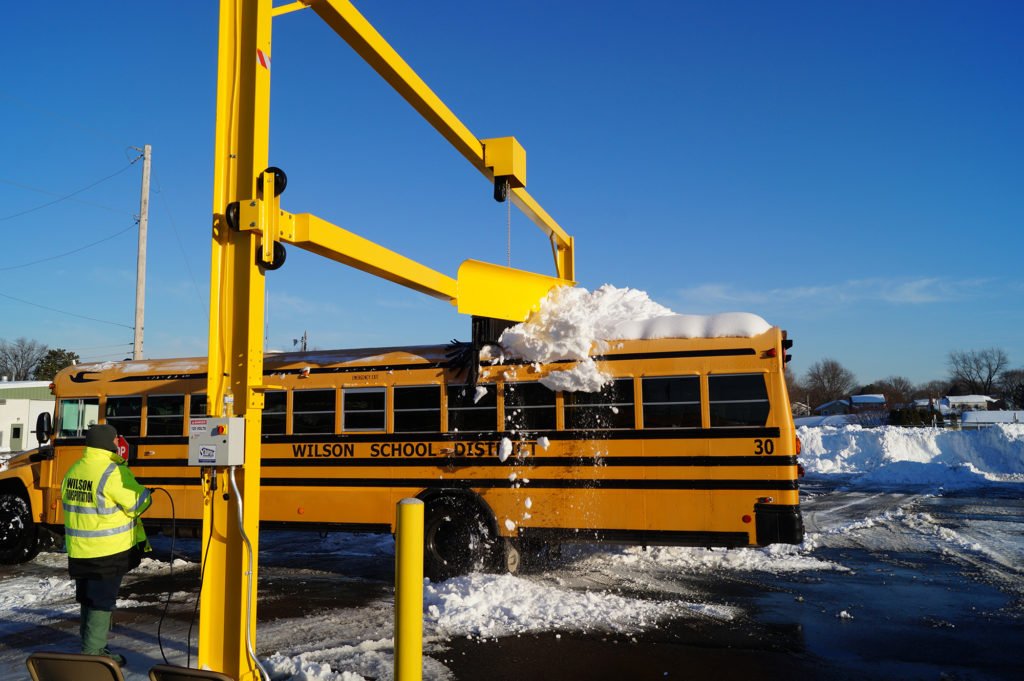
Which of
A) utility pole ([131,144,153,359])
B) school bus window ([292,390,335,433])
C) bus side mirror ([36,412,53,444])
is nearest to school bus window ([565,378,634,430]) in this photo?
school bus window ([292,390,335,433])

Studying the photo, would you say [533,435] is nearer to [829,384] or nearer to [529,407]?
[529,407]

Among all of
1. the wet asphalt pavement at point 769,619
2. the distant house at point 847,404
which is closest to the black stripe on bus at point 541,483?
the wet asphalt pavement at point 769,619

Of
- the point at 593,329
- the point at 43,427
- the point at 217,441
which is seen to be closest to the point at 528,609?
the point at 593,329

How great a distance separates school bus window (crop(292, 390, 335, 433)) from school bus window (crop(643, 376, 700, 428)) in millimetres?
3847

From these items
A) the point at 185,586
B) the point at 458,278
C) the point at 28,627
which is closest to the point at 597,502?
the point at 458,278

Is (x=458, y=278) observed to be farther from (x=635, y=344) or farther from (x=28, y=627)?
(x=28, y=627)

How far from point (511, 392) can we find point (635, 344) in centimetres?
147

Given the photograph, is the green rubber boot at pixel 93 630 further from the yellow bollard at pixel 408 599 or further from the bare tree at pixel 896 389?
the bare tree at pixel 896 389

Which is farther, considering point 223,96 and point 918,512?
point 918,512

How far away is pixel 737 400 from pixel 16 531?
988cm

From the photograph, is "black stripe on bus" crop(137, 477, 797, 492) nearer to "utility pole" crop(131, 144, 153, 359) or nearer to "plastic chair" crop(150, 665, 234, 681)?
"plastic chair" crop(150, 665, 234, 681)

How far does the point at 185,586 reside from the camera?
8.24 m

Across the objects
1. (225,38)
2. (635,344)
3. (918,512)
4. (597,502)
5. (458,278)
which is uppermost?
(225,38)

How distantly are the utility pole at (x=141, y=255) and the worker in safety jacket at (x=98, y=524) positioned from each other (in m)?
13.6
